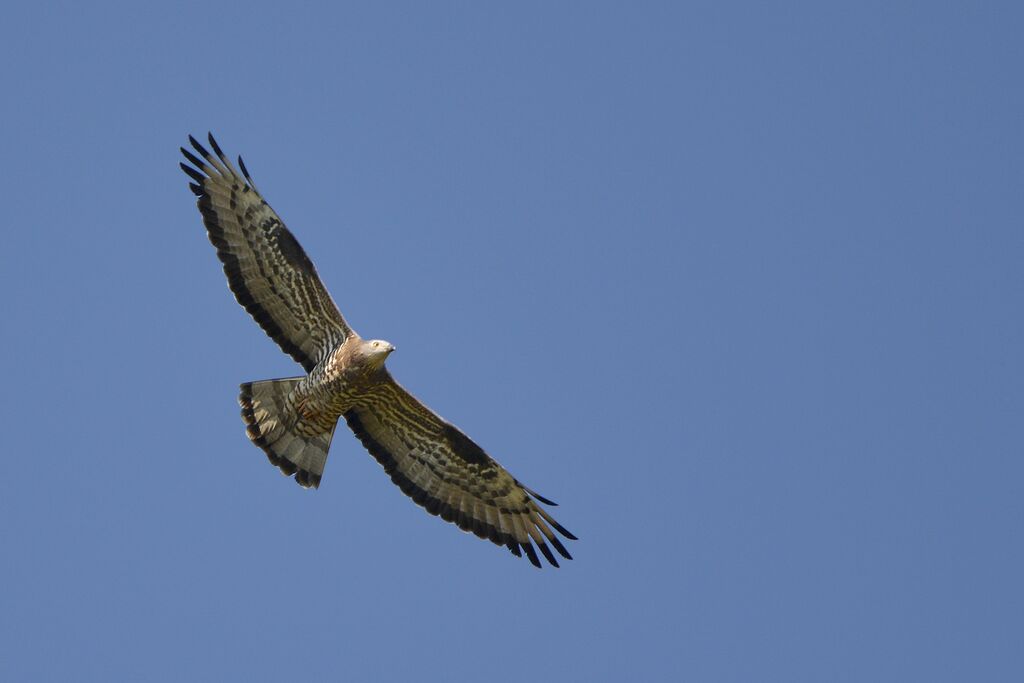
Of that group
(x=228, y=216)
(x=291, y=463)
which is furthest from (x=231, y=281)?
(x=291, y=463)

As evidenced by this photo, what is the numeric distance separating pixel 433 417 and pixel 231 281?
2587 mm

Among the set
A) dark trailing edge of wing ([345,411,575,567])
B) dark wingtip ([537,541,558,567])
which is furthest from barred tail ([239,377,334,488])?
dark wingtip ([537,541,558,567])

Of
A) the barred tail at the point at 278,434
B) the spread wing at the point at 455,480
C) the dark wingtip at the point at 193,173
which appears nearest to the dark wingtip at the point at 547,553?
the spread wing at the point at 455,480

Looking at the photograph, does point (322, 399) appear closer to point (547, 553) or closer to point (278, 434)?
point (278, 434)

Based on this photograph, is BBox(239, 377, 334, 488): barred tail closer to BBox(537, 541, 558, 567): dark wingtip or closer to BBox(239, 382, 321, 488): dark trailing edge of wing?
BBox(239, 382, 321, 488): dark trailing edge of wing

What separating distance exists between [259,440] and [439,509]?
213 cm

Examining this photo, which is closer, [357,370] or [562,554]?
[357,370]

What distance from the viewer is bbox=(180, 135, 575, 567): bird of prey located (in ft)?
59.6

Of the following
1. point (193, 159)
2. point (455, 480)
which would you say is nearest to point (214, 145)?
point (193, 159)

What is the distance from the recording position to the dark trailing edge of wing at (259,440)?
18578mm

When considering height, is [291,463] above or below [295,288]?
below

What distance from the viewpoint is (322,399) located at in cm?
1819

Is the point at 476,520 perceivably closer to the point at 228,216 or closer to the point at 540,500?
the point at 540,500

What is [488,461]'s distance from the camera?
18875 mm
